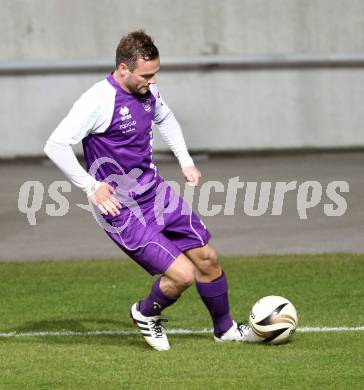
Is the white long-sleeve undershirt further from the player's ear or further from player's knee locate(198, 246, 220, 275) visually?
player's knee locate(198, 246, 220, 275)

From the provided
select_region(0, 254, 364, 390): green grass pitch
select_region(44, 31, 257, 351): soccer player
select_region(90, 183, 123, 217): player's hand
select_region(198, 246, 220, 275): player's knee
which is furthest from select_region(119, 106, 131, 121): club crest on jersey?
select_region(0, 254, 364, 390): green grass pitch

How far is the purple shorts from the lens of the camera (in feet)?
27.8

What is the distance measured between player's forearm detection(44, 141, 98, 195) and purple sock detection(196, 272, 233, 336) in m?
1.16

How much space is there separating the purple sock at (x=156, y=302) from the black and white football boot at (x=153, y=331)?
34 millimetres

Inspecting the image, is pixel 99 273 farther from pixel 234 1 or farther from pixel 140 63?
pixel 234 1

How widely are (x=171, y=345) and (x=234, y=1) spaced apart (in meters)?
13.1

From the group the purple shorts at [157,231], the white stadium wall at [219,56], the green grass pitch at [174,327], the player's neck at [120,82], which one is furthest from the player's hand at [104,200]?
the white stadium wall at [219,56]

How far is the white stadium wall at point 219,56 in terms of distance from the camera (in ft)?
69.3

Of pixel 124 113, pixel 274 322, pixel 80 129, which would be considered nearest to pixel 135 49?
pixel 124 113

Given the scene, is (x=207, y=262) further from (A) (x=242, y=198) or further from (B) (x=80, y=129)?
(A) (x=242, y=198)

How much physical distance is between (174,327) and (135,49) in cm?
238

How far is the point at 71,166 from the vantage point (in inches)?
325

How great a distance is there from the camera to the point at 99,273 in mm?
12273

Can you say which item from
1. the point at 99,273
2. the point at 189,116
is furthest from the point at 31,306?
the point at 189,116
